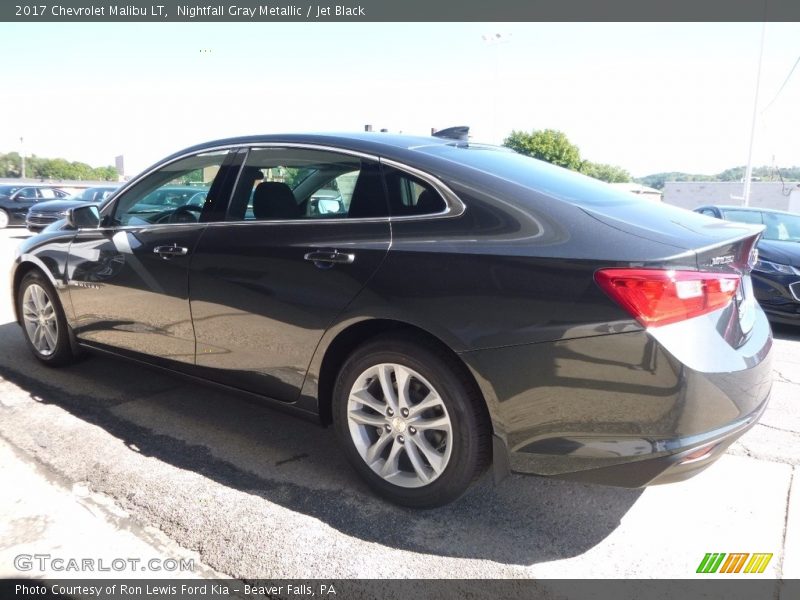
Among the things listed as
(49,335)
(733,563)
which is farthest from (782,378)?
(49,335)

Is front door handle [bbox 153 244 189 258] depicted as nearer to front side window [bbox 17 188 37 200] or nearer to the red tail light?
the red tail light

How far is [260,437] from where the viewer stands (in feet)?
11.8

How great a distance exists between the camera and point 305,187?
3.28 meters

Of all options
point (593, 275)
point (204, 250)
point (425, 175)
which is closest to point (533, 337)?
point (593, 275)

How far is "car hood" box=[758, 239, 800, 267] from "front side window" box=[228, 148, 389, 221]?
18.2 feet

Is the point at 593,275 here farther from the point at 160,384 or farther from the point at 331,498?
the point at 160,384

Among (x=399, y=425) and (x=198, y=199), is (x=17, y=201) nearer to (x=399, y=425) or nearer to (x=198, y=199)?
(x=198, y=199)

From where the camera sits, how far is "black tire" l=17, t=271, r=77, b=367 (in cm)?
445

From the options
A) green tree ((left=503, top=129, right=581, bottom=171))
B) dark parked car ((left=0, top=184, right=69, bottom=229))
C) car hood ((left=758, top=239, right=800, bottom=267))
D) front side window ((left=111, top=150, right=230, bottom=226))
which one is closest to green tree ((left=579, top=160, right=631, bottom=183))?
green tree ((left=503, top=129, right=581, bottom=171))

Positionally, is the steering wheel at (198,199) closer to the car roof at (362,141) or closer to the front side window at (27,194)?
the car roof at (362,141)

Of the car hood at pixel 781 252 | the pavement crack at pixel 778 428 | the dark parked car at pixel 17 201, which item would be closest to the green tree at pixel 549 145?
the dark parked car at pixel 17 201

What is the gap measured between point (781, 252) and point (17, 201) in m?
21.0

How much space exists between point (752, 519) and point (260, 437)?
255 cm

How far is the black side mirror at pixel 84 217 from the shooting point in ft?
13.6
